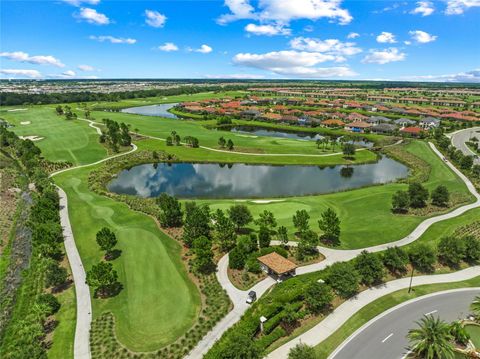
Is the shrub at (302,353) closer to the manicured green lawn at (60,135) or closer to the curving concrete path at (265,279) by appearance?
the curving concrete path at (265,279)

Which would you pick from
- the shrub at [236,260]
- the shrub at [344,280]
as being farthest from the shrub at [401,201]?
the shrub at [236,260]

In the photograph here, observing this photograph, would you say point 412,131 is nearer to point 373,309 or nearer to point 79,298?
point 373,309

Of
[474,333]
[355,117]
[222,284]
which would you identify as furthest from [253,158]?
[355,117]

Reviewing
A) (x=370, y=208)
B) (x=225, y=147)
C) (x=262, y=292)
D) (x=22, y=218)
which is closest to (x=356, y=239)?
(x=370, y=208)

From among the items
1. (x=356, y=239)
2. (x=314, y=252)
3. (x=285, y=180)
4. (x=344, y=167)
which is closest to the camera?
(x=314, y=252)

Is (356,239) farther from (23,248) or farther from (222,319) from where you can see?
(23,248)

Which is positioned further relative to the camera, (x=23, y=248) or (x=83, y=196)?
(x=83, y=196)
